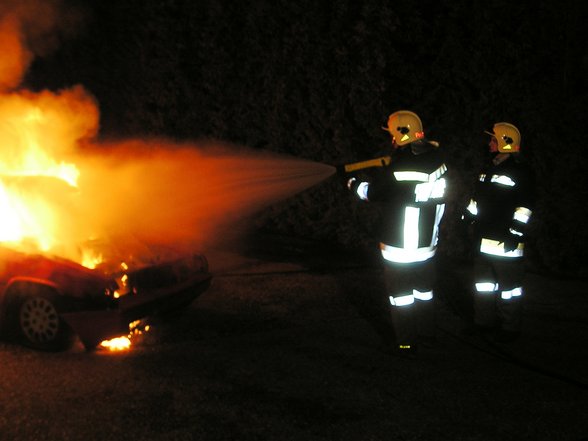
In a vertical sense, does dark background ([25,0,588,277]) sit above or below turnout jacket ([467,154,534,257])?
above

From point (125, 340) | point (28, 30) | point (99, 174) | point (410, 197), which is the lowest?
point (125, 340)

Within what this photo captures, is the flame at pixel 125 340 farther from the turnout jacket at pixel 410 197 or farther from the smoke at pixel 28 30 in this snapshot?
the smoke at pixel 28 30

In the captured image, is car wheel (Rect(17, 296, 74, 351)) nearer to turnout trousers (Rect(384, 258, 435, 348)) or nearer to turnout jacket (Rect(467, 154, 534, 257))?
turnout trousers (Rect(384, 258, 435, 348))

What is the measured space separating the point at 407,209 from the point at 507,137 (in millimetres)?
1208

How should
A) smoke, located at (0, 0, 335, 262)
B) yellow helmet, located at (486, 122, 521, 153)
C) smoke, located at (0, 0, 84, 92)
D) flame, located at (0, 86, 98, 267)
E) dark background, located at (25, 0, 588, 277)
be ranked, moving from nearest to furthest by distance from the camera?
yellow helmet, located at (486, 122, 521, 153), flame, located at (0, 86, 98, 267), smoke, located at (0, 0, 335, 262), dark background, located at (25, 0, 588, 277), smoke, located at (0, 0, 84, 92)

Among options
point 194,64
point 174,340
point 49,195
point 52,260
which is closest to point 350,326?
point 174,340

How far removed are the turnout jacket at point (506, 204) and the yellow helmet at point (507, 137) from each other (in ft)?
0.26

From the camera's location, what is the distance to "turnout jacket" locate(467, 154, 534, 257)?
205 inches

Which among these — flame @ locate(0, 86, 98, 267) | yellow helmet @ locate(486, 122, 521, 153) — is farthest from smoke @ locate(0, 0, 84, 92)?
yellow helmet @ locate(486, 122, 521, 153)

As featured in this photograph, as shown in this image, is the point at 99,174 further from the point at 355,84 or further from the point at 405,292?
the point at 405,292

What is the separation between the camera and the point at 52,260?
16.5 feet

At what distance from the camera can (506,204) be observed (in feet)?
17.1

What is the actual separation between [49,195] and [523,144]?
536 cm

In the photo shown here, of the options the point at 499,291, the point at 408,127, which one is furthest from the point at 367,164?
the point at 499,291
